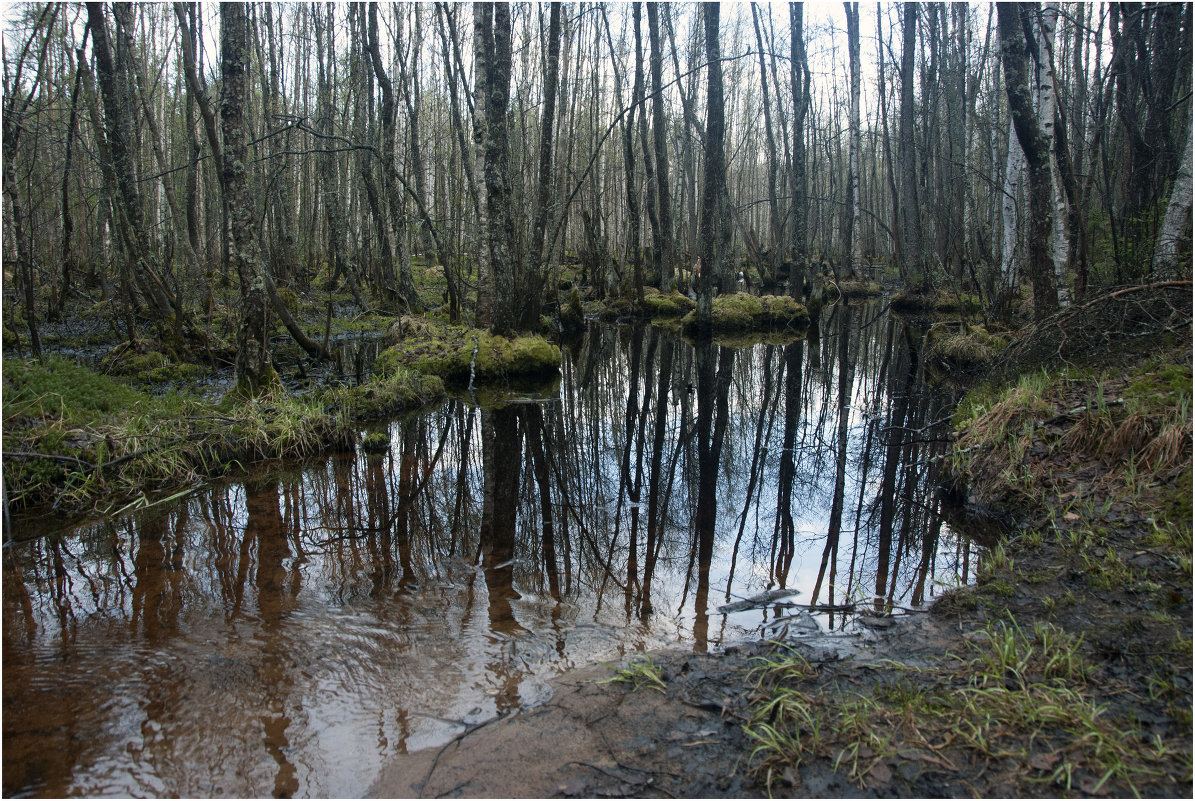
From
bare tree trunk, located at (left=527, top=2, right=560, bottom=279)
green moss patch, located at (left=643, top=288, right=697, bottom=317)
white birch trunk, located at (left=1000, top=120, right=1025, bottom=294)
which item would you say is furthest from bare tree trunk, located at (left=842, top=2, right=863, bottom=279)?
bare tree trunk, located at (left=527, top=2, right=560, bottom=279)

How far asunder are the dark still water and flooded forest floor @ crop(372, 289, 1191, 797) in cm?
36

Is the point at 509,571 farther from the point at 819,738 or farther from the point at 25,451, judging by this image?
the point at 25,451

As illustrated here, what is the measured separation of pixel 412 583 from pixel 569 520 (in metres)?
1.55

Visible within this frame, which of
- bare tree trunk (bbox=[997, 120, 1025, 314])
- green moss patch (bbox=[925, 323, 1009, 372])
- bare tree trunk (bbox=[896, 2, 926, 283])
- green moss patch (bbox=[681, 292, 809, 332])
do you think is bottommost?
green moss patch (bbox=[925, 323, 1009, 372])

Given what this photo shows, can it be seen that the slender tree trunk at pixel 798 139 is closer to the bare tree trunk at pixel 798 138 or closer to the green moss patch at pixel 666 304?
the bare tree trunk at pixel 798 138

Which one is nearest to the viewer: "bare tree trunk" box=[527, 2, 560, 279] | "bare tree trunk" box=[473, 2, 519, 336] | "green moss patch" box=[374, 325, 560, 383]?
"bare tree trunk" box=[473, 2, 519, 336]

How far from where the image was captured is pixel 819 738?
2445mm

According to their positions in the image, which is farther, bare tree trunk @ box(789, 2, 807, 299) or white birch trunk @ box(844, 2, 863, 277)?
white birch trunk @ box(844, 2, 863, 277)

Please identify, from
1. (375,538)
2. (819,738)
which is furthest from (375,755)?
(375,538)

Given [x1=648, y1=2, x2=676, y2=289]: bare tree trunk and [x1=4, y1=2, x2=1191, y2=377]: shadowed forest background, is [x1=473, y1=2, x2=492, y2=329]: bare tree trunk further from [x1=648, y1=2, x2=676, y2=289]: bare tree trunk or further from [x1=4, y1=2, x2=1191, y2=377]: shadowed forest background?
[x1=648, y1=2, x2=676, y2=289]: bare tree trunk

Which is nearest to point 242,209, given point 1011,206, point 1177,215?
point 1177,215

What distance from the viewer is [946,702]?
255 centimetres

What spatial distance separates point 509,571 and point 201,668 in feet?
6.04

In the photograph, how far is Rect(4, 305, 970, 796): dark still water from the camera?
2842 mm
